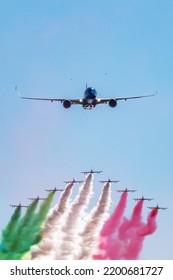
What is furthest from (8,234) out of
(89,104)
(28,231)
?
(89,104)

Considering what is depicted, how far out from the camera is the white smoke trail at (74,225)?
578 feet

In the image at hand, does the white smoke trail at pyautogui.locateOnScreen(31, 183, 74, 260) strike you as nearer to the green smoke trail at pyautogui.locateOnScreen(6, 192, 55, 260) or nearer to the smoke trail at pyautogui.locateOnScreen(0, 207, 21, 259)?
the green smoke trail at pyautogui.locateOnScreen(6, 192, 55, 260)

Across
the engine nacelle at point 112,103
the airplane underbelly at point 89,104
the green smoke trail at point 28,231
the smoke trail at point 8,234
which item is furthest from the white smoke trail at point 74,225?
the airplane underbelly at point 89,104

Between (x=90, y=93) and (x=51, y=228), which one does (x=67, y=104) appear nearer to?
(x=90, y=93)

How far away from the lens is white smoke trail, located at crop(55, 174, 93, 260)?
176m

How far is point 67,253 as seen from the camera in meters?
176

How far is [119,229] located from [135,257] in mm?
8362

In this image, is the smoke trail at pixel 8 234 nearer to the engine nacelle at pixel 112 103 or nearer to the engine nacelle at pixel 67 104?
the engine nacelle at pixel 67 104

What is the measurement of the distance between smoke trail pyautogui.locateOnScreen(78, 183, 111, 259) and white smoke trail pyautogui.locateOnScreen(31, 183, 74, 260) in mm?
5648

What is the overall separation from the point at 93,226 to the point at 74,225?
13.4 feet

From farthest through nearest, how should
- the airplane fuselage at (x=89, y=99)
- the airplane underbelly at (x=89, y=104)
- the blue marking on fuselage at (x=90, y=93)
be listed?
the blue marking on fuselage at (x=90, y=93) < the airplane fuselage at (x=89, y=99) < the airplane underbelly at (x=89, y=104)

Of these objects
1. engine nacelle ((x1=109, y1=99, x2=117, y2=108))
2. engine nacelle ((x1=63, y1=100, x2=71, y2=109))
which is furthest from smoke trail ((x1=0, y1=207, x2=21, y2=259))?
engine nacelle ((x1=109, y1=99, x2=117, y2=108))

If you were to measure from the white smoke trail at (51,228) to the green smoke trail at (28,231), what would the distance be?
3.62 feet
